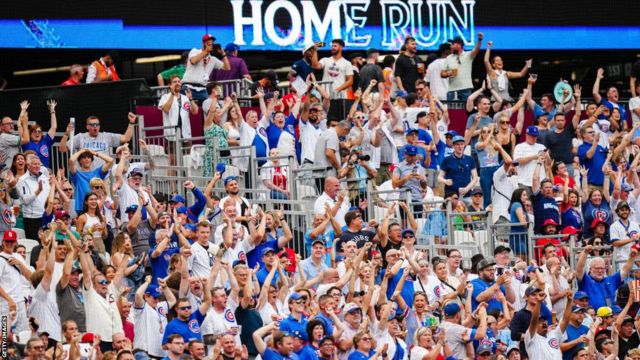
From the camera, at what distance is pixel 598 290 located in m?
19.2

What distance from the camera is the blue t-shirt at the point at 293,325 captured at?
15375 mm

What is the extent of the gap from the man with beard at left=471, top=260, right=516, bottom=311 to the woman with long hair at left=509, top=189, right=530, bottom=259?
1.57 metres

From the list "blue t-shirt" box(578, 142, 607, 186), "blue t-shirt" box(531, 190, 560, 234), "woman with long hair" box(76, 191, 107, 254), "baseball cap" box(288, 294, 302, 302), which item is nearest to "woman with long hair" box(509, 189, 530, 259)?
"blue t-shirt" box(531, 190, 560, 234)

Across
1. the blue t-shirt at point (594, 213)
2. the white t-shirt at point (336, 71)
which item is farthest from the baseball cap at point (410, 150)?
the white t-shirt at point (336, 71)

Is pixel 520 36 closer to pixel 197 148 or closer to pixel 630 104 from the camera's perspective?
pixel 630 104

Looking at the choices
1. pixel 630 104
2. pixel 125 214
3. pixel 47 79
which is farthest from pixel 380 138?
pixel 47 79

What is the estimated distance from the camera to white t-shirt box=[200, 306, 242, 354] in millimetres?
15680

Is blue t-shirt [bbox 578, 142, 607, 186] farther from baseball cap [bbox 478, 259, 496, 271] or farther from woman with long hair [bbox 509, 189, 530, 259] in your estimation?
baseball cap [bbox 478, 259, 496, 271]

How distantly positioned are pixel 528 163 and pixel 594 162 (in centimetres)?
197

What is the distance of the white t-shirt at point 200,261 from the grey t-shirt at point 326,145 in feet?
12.2

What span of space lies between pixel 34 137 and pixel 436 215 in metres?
5.39

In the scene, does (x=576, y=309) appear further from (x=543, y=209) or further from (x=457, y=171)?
(x=457, y=171)

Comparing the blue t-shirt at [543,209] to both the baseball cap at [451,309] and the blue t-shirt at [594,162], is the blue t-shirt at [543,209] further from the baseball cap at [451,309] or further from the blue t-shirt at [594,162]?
the baseball cap at [451,309]

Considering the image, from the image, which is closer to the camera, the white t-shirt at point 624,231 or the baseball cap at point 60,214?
the baseball cap at point 60,214
